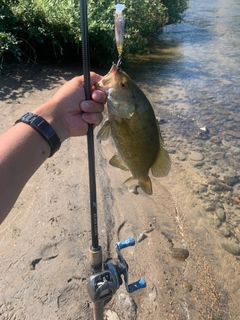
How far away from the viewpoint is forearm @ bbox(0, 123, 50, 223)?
174 centimetres

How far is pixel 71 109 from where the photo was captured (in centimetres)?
212

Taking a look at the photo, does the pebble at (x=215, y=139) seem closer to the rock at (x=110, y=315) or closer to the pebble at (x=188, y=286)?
the pebble at (x=188, y=286)

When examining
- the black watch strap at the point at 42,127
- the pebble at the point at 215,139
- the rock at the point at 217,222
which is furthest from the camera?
the pebble at the point at 215,139

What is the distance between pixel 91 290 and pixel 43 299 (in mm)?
1068

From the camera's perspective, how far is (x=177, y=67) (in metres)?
10.6

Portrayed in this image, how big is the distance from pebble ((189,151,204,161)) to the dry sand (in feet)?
1.92

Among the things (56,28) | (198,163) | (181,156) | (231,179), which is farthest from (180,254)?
(56,28)

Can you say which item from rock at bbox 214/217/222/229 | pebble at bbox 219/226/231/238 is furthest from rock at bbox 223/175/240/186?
pebble at bbox 219/226/231/238

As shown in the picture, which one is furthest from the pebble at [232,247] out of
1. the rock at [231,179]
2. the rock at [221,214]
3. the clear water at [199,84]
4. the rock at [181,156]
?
the rock at [181,156]

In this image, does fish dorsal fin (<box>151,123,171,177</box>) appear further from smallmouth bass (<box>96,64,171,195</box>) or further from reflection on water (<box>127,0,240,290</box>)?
reflection on water (<box>127,0,240,290</box>)

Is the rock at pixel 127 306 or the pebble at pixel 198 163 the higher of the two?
the rock at pixel 127 306

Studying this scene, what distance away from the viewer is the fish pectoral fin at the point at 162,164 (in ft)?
7.59

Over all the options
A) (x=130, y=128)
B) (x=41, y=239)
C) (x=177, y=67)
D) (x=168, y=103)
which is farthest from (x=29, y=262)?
(x=177, y=67)

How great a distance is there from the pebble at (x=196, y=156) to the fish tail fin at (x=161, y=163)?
11.2 ft
